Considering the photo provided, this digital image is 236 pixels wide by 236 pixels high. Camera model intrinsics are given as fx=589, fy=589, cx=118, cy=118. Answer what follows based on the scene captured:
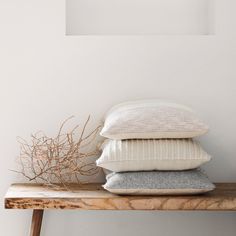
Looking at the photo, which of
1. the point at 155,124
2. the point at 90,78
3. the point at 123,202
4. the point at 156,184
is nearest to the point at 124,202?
the point at 123,202

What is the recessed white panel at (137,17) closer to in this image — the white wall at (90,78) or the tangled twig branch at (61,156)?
the white wall at (90,78)

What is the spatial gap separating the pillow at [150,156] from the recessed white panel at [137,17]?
61cm

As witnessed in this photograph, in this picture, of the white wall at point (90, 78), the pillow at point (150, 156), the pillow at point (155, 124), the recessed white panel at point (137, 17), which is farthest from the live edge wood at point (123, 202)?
the recessed white panel at point (137, 17)

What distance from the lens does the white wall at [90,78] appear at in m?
2.30

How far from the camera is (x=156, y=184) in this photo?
1962 millimetres

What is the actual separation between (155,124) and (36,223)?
1.93 ft

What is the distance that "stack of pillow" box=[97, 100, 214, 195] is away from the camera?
197 cm

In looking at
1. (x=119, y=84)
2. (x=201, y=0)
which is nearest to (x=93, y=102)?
(x=119, y=84)

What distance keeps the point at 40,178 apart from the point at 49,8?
66 cm

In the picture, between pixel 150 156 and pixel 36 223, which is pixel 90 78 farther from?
pixel 36 223

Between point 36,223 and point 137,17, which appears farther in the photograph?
point 137,17

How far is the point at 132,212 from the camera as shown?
2.33 metres

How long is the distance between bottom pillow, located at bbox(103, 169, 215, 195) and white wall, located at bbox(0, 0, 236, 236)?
14.5 inches

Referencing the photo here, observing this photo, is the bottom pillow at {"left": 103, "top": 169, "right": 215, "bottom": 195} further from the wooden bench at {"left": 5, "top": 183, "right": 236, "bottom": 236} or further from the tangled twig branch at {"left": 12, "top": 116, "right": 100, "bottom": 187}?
the tangled twig branch at {"left": 12, "top": 116, "right": 100, "bottom": 187}
